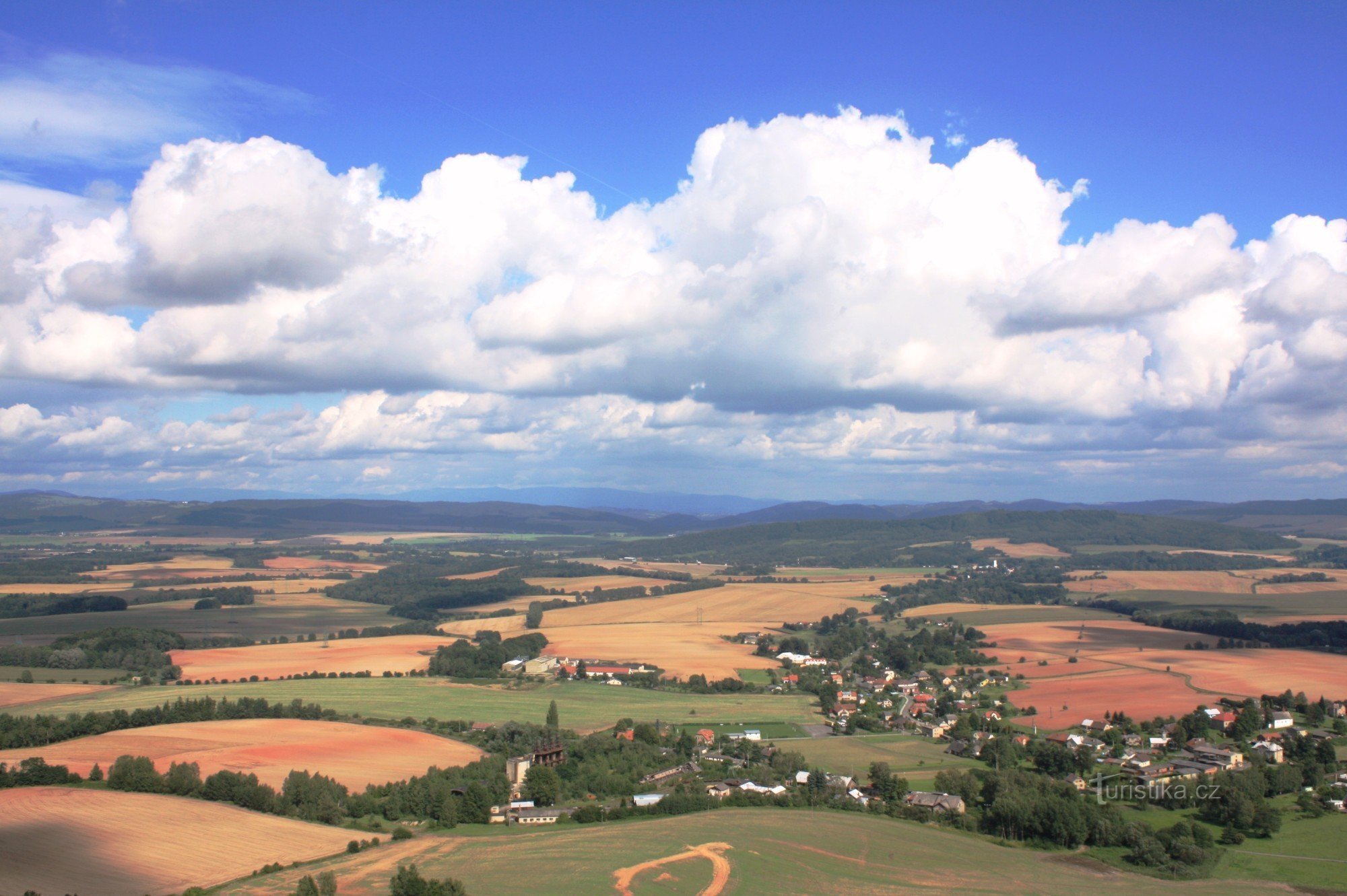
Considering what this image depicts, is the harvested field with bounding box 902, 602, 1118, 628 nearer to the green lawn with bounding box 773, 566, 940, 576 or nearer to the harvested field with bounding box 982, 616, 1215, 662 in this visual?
the harvested field with bounding box 982, 616, 1215, 662

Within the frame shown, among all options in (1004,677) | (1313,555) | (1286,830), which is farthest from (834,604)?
(1313,555)

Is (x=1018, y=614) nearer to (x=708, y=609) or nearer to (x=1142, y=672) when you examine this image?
(x=708, y=609)

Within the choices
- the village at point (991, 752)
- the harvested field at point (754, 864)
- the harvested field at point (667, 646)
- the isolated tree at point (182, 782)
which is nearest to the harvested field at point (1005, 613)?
the harvested field at point (667, 646)

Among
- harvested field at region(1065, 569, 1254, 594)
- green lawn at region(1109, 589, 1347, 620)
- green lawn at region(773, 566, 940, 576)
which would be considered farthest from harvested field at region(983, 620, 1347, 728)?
green lawn at region(773, 566, 940, 576)

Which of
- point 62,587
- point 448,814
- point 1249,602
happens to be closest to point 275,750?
point 448,814

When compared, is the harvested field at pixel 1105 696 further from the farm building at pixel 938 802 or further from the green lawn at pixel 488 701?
the farm building at pixel 938 802

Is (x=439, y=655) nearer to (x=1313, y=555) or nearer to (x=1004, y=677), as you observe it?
(x=1004, y=677)
